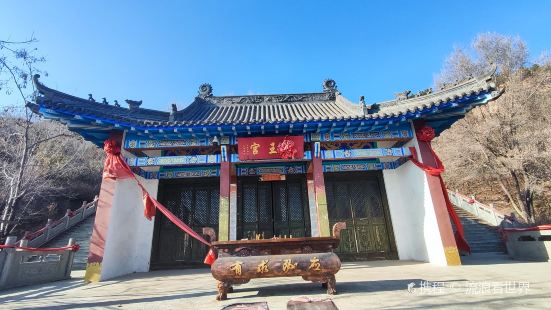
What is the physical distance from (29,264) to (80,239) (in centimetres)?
739

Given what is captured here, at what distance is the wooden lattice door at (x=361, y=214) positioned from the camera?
789 cm

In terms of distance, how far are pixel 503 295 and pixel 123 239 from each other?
26.0 feet

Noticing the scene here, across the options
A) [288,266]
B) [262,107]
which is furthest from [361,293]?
[262,107]

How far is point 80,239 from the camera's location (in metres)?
12.2

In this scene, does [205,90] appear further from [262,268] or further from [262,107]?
[262,268]

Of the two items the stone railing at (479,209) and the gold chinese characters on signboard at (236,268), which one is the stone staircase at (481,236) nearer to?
the stone railing at (479,209)

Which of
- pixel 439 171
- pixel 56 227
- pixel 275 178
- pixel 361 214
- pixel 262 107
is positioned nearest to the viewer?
pixel 439 171

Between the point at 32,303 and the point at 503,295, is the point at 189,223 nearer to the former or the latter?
the point at 32,303

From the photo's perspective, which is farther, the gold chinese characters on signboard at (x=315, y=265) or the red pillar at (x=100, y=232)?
the red pillar at (x=100, y=232)

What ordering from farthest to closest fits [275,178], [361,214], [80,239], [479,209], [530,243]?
1. [479,209]
2. [80,239]
3. [361,214]
4. [275,178]
5. [530,243]

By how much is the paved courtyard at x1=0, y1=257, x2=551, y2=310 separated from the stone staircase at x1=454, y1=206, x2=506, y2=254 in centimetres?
532

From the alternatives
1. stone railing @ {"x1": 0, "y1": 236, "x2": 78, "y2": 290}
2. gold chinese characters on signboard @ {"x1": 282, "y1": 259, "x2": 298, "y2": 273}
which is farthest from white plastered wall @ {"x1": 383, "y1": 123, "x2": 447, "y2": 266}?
stone railing @ {"x1": 0, "y1": 236, "x2": 78, "y2": 290}

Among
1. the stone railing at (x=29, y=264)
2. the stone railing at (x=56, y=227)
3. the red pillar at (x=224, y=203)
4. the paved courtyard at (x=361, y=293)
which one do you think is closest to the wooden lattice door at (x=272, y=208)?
the red pillar at (x=224, y=203)

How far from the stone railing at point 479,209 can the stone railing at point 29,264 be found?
635 inches
